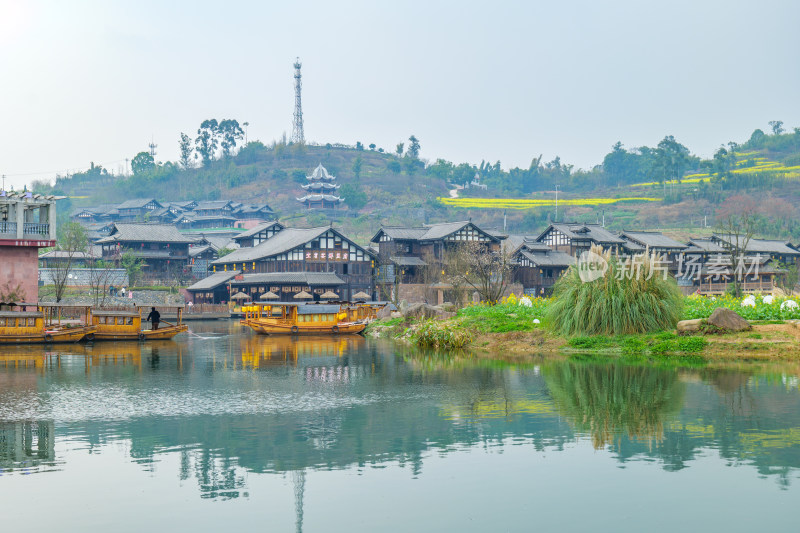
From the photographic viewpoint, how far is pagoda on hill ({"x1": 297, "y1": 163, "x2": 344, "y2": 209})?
144 metres

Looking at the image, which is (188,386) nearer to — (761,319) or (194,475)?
(194,475)

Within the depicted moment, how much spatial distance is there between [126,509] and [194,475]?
1722mm

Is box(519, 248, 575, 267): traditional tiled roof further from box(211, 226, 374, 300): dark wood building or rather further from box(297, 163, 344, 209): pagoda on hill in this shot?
box(297, 163, 344, 209): pagoda on hill

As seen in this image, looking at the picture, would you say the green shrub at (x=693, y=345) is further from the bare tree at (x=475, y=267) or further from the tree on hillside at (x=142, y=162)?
the tree on hillside at (x=142, y=162)

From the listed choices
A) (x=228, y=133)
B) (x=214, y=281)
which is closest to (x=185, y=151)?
(x=228, y=133)

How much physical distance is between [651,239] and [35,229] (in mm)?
66298

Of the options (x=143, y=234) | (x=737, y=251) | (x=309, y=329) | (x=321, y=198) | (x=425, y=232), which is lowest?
(x=309, y=329)

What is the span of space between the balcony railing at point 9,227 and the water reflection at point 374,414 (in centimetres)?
1767

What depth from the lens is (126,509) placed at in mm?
11047

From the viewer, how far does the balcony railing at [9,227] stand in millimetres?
44281

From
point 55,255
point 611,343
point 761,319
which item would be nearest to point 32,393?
point 611,343

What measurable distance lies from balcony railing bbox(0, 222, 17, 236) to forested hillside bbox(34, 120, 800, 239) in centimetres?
8338

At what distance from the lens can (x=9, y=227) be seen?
1750 inches

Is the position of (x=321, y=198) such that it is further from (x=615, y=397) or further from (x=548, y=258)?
(x=615, y=397)
